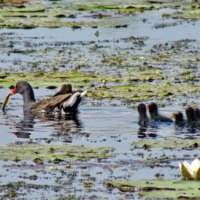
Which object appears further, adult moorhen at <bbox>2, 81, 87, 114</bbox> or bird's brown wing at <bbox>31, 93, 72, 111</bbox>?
bird's brown wing at <bbox>31, 93, 72, 111</bbox>

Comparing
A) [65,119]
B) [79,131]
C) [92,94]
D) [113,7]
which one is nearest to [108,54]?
[92,94]

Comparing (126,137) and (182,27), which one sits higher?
(182,27)

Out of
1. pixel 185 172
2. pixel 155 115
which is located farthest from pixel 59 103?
pixel 185 172

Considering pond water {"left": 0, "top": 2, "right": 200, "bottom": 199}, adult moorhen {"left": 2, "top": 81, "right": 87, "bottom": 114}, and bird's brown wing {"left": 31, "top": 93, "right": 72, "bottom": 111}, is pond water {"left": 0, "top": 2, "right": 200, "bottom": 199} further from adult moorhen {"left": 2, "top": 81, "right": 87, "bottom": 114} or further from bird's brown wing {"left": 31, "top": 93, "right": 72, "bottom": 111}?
bird's brown wing {"left": 31, "top": 93, "right": 72, "bottom": 111}

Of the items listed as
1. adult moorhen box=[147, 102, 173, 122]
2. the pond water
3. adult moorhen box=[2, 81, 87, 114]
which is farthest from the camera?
adult moorhen box=[2, 81, 87, 114]

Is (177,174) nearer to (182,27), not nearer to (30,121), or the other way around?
(30,121)

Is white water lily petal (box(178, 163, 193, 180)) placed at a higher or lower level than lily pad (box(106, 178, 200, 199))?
higher

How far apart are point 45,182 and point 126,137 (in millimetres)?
2652

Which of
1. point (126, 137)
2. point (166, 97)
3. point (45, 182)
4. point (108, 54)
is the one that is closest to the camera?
point (45, 182)

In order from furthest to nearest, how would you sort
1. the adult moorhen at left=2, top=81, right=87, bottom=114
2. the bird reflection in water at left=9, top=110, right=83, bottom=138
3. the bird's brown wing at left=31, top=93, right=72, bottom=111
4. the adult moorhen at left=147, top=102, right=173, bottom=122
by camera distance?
the bird's brown wing at left=31, top=93, right=72, bottom=111
the adult moorhen at left=2, top=81, right=87, bottom=114
the adult moorhen at left=147, top=102, right=173, bottom=122
the bird reflection in water at left=9, top=110, right=83, bottom=138

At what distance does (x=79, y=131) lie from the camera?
9227 millimetres

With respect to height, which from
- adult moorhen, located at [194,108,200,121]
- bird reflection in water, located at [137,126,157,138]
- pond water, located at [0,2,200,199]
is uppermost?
adult moorhen, located at [194,108,200,121]

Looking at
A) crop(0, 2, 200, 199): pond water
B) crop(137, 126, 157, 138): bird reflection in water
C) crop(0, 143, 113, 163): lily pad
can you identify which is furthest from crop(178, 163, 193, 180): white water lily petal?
crop(137, 126, 157, 138): bird reflection in water

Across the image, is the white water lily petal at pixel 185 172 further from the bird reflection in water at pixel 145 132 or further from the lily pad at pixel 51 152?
the bird reflection in water at pixel 145 132
